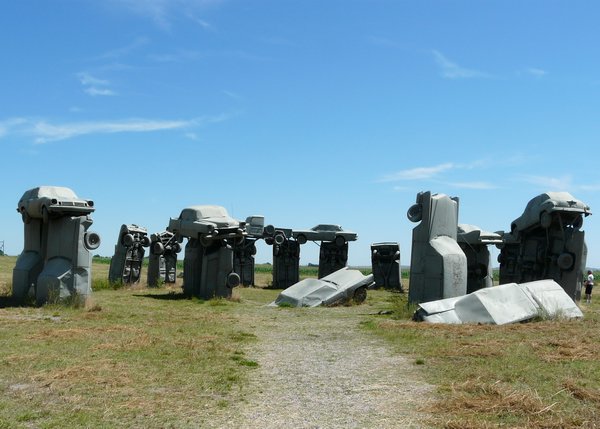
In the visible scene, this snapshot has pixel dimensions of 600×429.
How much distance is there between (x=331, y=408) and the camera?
7.24m

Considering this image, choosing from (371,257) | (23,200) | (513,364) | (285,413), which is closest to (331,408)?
(285,413)

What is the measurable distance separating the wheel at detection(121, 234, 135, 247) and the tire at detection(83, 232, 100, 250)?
32.4 ft

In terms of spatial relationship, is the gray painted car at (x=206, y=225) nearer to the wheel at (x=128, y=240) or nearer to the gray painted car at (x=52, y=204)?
the wheel at (x=128, y=240)

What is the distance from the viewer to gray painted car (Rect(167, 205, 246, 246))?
22375mm

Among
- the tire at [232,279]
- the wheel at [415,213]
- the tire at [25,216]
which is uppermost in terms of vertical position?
the wheel at [415,213]

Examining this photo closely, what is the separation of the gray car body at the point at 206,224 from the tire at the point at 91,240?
5.09 m

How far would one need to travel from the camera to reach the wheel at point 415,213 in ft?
60.4

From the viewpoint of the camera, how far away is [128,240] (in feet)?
90.7

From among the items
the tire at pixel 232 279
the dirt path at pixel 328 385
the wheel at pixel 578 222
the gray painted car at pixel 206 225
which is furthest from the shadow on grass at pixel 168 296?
the wheel at pixel 578 222

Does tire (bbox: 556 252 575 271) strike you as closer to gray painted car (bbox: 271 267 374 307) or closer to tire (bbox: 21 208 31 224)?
gray painted car (bbox: 271 267 374 307)

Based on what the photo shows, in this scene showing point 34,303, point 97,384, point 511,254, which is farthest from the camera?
point 511,254

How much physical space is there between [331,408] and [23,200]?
13975mm

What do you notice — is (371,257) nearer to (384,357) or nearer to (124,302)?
(124,302)

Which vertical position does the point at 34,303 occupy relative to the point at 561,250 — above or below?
below
